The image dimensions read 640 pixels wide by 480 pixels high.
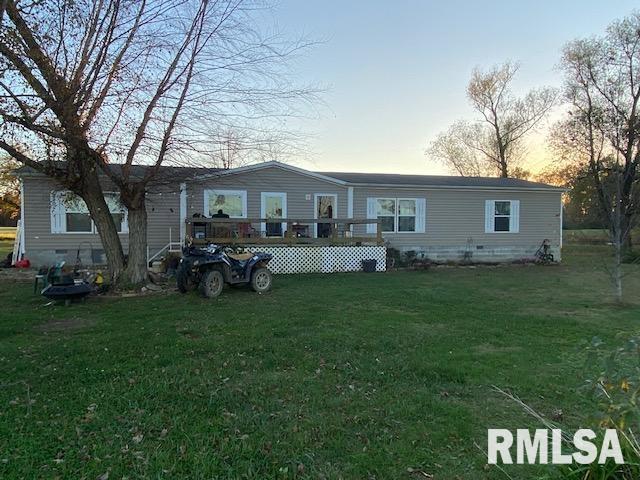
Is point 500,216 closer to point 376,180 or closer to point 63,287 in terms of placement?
point 376,180

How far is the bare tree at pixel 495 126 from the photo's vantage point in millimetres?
31877

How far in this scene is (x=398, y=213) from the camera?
52.8 ft

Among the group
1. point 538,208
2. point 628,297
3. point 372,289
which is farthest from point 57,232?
point 538,208

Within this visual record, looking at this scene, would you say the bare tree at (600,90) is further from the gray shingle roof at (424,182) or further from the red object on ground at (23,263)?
the red object on ground at (23,263)

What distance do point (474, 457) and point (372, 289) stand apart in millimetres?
7175

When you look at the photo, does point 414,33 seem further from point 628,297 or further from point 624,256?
point 624,256

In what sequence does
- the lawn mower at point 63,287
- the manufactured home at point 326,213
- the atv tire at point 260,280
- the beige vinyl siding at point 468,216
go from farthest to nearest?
the beige vinyl siding at point 468,216 → the manufactured home at point 326,213 → the atv tire at point 260,280 → the lawn mower at point 63,287

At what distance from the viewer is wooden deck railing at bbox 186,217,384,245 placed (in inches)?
477

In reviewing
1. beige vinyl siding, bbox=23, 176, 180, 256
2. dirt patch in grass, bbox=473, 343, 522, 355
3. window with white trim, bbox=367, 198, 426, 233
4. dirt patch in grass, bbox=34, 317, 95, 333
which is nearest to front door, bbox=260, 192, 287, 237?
beige vinyl siding, bbox=23, 176, 180, 256

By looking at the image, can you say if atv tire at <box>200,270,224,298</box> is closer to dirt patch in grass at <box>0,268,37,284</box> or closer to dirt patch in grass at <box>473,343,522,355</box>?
dirt patch in grass at <box>0,268,37,284</box>

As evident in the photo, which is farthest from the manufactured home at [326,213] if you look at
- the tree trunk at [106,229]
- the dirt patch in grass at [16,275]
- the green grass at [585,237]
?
the green grass at [585,237]

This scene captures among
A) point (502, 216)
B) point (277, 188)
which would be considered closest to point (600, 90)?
point (502, 216)

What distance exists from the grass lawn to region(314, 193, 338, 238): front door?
24.0 ft

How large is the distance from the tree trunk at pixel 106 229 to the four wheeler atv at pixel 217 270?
60.8 inches
